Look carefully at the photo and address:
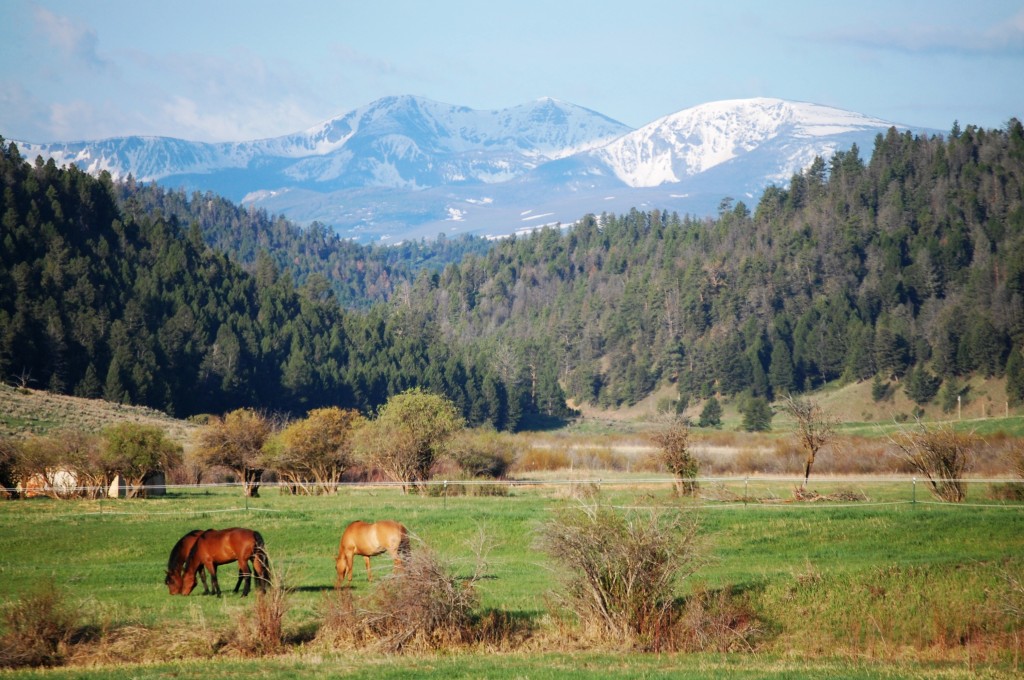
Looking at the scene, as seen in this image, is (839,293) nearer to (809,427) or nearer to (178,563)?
(809,427)

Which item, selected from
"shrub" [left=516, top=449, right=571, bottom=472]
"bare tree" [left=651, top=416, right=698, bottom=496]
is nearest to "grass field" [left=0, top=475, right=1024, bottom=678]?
"bare tree" [left=651, top=416, right=698, bottom=496]

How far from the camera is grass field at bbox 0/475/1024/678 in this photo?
1756 centimetres

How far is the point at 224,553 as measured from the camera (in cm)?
2148

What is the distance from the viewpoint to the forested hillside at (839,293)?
11369 centimetres

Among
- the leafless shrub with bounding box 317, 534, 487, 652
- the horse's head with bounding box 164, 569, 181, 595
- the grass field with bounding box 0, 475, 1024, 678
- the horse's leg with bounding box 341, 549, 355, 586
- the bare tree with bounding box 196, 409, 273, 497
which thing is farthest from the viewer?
the bare tree with bounding box 196, 409, 273, 497

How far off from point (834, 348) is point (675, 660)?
11242 centimetres

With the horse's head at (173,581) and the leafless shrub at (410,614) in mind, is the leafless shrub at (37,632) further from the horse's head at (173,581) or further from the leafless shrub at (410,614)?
the leafless shrub at (410,614)

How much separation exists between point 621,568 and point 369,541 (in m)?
5.72

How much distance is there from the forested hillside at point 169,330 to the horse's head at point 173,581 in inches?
2759

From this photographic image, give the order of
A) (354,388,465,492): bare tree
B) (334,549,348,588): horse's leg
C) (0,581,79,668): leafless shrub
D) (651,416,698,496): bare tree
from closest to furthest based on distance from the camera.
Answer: (0,581,79,668): leafless shrub, (334,549,348,588): horse's leg, (651,416,698,496): bare tree, (354,388,465,492): bare tree

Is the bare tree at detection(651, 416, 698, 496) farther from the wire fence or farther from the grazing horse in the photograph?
the grazing horse

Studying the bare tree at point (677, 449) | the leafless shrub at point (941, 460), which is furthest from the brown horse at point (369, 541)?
the leafless shrub at point (941, 460)

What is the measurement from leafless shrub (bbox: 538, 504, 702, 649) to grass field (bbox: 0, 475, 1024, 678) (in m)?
0.65

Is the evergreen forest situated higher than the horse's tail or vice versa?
the evergreen forest
